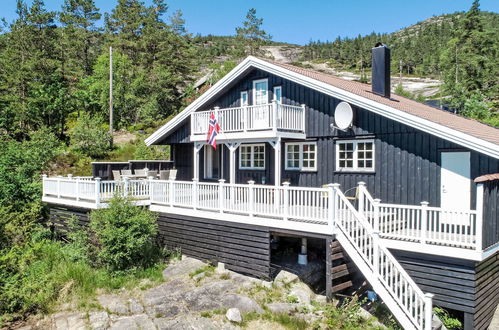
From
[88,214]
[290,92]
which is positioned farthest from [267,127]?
[88,214]

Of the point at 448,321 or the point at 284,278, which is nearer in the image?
the point at 448,321

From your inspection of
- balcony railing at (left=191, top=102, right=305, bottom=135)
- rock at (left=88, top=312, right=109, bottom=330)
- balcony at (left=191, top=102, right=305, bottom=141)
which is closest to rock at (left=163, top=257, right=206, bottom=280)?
rock at (left=88, top=312, right=109, bottom=330)

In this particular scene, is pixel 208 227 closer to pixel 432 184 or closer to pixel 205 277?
pixel 205 277

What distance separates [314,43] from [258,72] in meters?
113

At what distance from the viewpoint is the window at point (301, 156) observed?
1233 centimetres

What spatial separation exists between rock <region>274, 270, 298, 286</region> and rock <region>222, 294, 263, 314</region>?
1.20 metres

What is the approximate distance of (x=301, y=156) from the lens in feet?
41.5

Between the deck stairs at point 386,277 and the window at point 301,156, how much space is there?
3485 millimetres

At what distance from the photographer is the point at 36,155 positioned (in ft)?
60.3

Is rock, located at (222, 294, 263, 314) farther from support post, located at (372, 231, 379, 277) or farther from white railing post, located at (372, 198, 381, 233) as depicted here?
white railing post, located at (372, 198, 381, 233)

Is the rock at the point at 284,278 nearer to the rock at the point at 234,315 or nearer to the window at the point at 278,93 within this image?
the rock at the point at 234,315

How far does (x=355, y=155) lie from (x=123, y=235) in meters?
7.39

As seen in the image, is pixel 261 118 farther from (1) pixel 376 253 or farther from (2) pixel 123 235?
(1) pixel 376 253

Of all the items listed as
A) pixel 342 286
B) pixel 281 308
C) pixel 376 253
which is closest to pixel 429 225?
→ pixel 376 253
